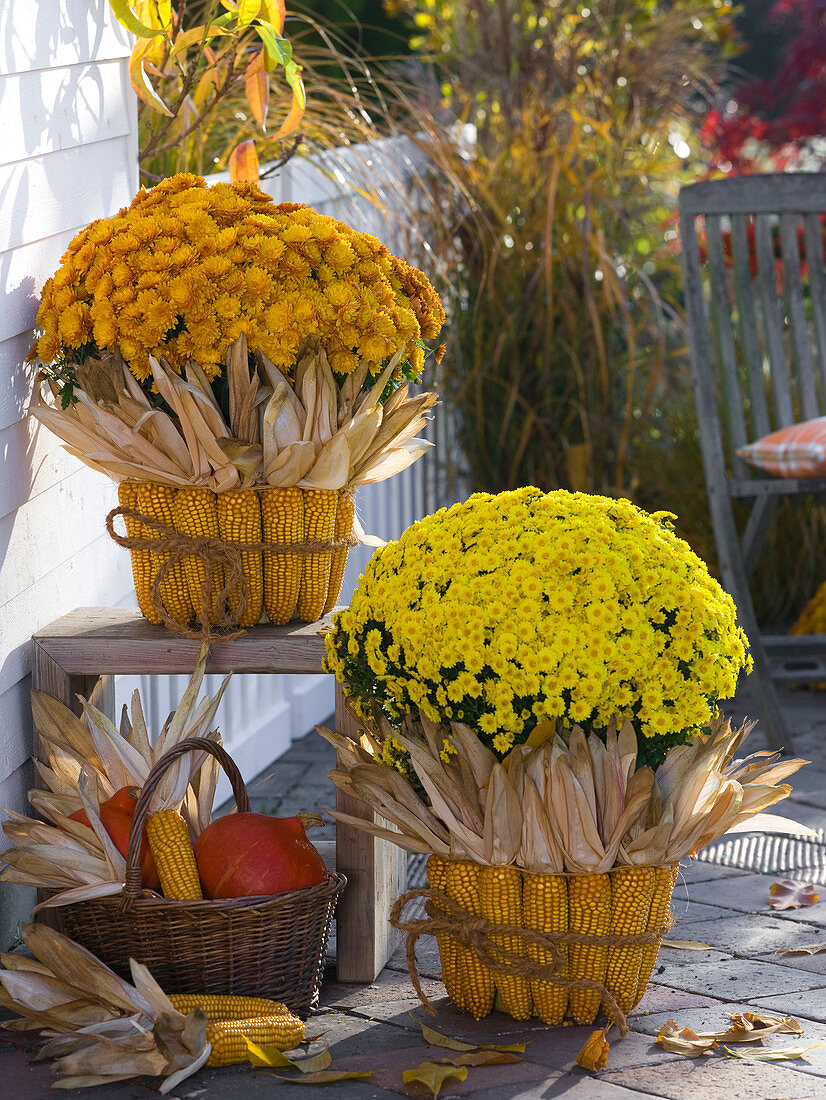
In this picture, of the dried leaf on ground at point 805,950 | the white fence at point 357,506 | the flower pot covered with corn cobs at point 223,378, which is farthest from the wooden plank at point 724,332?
the flower pot covered with corn cobs at point 223,378

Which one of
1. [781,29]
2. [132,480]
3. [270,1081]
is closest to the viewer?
[270,1081]

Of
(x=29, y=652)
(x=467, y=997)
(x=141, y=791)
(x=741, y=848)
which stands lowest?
(x=741, y=848)

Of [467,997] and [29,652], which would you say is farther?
[29,652]

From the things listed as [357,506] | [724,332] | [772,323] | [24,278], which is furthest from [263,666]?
[772,323]

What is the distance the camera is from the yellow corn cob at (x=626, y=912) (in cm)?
186

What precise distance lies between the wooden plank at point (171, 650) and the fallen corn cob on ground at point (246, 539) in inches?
A: 1.7

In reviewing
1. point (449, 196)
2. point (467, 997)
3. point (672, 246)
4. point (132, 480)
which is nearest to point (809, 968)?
point (467, 997)

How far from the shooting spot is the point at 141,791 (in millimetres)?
1977

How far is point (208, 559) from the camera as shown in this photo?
2105 mm

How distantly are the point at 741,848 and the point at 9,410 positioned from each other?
5.70ft

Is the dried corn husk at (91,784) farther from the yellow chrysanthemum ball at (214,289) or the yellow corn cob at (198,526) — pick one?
the yellow chrysanthemum ball at (214,289)

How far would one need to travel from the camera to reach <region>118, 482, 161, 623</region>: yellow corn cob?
2146 mm

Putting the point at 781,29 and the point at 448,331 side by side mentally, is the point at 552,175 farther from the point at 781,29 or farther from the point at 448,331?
the point at 781,29

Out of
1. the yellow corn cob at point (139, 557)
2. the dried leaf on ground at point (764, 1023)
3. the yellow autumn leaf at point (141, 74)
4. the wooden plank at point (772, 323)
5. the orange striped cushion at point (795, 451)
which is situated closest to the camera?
the dried leaf on ground at point (764, 1023)
